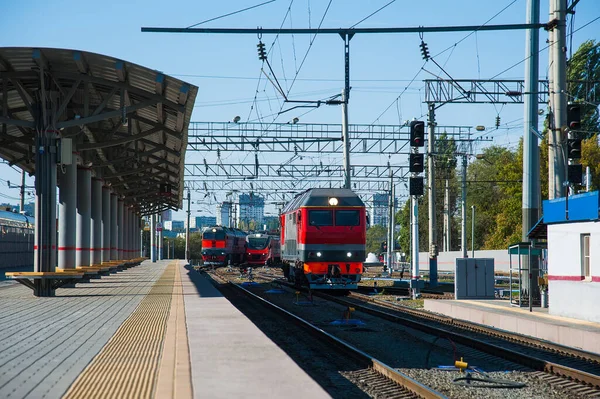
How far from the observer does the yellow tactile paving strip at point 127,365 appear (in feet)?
24.7

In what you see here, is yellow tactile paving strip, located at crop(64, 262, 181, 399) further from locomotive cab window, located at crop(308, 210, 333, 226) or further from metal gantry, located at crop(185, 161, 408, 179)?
metal gantry, located at crop(185, 161, 408, 179)

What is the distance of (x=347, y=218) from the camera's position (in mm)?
28172

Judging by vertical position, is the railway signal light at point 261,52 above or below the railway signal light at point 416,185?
above

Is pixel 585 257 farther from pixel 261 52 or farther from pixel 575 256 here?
pixel 261 52

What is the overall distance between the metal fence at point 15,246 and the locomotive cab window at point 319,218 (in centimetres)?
2018

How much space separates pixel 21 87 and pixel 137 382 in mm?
13789

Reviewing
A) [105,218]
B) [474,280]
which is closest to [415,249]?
[474,280]

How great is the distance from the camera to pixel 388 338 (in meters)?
15.1

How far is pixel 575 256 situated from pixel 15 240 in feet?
119

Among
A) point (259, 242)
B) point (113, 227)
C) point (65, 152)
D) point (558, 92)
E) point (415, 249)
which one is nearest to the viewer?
point (558, 92)

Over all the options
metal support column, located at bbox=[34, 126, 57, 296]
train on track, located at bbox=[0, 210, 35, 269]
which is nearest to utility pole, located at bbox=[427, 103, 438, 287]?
metal support column, located at bbox=[34, 126, 57, 296]

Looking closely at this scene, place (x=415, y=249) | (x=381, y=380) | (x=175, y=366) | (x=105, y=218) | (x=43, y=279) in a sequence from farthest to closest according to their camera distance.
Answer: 1. (x=105, y=218)
2. (x=415, y=249)
3. (x=43, y=279)
4. (x=381, y=380)
5. (x=175, y=366)

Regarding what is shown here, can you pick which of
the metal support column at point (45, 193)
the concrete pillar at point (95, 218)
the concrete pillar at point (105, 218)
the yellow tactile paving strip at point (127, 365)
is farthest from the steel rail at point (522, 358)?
the concrete pillar at point (105, 218)

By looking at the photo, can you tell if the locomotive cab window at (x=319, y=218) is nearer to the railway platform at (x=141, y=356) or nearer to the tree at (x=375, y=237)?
the railway platform at (x=141, y=356)
